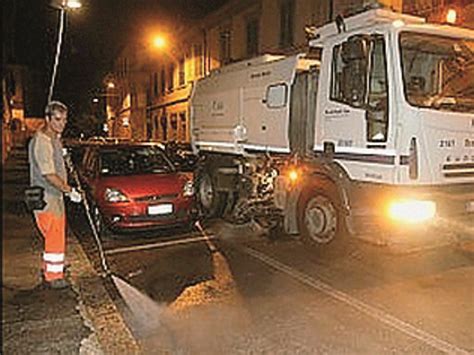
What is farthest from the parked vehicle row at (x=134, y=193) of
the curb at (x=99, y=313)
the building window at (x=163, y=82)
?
the building window at (x=163, y=82)

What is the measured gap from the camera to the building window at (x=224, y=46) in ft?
81.3

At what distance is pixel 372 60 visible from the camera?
6137 mm

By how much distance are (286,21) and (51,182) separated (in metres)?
16.0

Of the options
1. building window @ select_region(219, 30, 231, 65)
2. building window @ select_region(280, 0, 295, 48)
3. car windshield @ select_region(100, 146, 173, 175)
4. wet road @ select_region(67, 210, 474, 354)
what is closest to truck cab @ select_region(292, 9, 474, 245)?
wet road @ select_region(67, 210, 474, 354)

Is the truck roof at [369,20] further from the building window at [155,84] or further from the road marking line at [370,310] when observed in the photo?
the building window at [155,84]

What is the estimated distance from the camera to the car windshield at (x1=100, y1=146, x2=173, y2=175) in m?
9.19

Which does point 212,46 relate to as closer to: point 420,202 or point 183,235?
point 183,235

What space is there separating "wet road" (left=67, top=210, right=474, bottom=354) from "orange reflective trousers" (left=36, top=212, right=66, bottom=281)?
Answer: 2.82 ft

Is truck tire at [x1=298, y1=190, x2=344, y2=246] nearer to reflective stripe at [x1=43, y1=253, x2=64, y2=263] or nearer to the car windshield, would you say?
the car windshield

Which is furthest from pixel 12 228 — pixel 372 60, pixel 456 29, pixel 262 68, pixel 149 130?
pixel 149 130

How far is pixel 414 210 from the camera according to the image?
5.91m

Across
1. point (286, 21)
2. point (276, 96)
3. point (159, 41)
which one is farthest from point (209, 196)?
point (159, 41)

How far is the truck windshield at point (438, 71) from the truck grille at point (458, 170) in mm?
677

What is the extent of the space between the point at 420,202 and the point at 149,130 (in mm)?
34971
